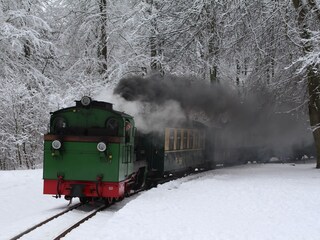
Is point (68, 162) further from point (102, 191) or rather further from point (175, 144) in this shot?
point (175, 144)

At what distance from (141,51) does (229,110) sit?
5371 mm

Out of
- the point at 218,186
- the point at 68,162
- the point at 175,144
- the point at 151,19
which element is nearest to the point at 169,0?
the point at 151,19

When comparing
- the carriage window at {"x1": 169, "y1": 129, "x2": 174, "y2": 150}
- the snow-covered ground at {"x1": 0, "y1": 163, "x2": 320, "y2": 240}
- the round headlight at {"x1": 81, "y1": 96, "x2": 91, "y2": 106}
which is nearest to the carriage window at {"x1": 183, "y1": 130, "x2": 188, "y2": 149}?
the carriage window at {"x1": 169, "y1": 129, "x2": 174, "y2": 150}

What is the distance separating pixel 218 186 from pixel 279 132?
15.8 meters

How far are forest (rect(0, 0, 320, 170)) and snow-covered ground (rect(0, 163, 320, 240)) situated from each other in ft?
14.5

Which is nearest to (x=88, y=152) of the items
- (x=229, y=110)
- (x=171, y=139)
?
(x=171, y=139)

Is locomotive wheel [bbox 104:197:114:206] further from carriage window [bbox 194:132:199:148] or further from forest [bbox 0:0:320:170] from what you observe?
carriage window [bbox 194:132:199:148]

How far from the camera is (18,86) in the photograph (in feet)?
71.7

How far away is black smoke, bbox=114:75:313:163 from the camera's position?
14.6m

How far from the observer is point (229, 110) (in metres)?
22.9

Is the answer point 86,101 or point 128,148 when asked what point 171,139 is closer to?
point 128,148

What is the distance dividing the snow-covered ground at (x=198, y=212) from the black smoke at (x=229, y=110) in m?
3.05

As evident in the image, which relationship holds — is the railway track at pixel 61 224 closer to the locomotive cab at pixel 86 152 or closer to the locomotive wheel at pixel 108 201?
the locomotive wheel at pixel 108 201

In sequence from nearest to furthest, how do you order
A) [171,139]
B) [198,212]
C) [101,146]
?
[198,212]
[101,146]
[171,139]
